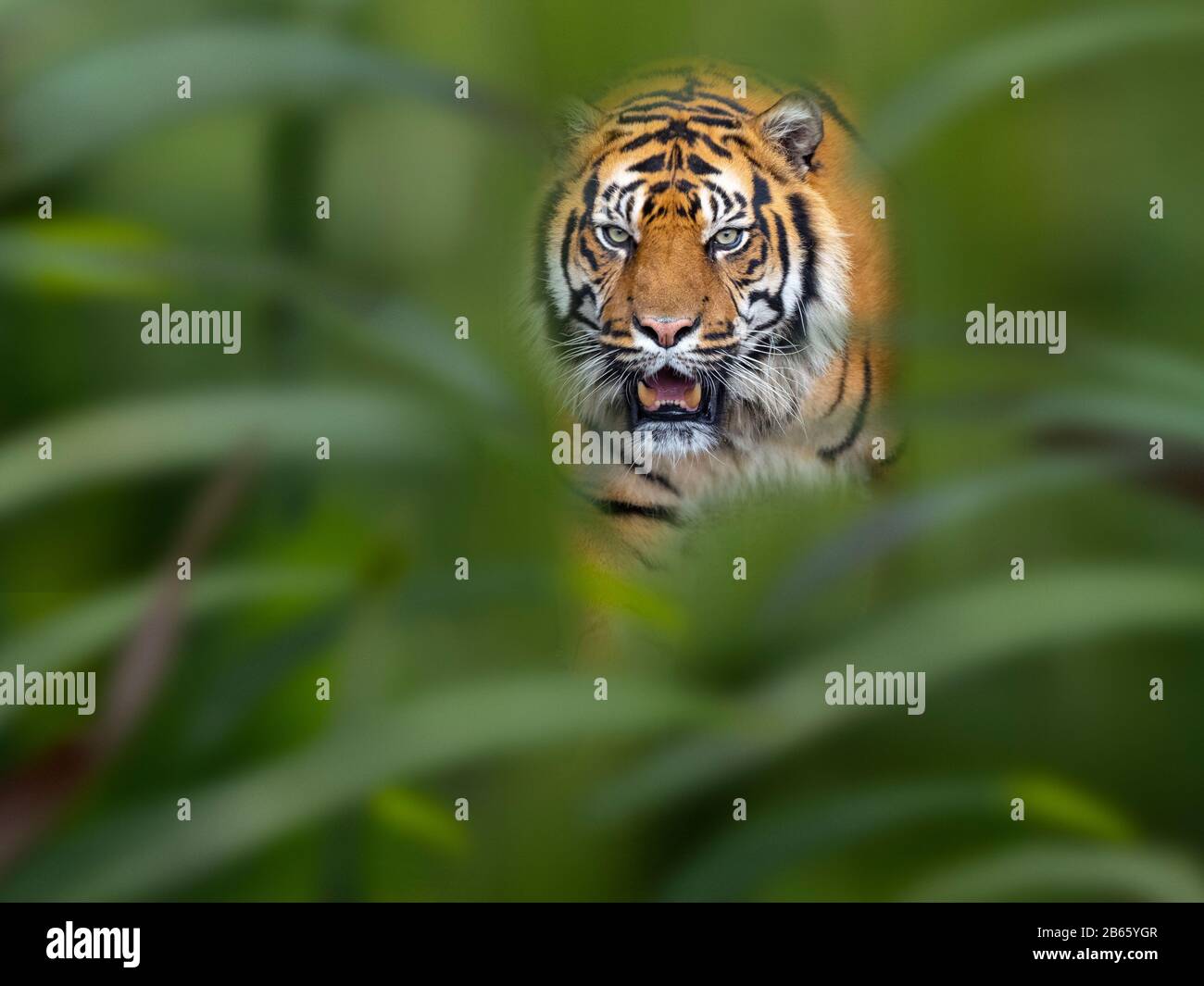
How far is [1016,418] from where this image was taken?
0.61 m

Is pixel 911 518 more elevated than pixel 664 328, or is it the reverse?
pixel 664 328

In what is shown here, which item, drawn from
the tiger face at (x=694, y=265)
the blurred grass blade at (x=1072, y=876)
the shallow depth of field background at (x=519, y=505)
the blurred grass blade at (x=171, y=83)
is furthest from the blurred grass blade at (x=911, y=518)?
the blurred grass blade at (x=171, y=83)

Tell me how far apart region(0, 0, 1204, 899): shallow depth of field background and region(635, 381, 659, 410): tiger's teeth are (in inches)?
3.0

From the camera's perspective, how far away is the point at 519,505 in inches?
27.7

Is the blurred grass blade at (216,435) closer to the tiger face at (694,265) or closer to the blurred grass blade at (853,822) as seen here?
the tiger face at (694,265)

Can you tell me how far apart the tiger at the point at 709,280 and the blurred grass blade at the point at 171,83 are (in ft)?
0.48

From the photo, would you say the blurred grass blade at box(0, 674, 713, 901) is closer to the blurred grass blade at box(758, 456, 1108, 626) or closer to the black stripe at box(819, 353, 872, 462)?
the blurred grass blade at box(758, 456, 1108, 626)

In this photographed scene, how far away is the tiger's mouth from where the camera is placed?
728 mm

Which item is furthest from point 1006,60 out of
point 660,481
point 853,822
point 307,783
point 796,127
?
point 307,783

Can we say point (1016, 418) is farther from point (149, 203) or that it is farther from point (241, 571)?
point (149, 203)

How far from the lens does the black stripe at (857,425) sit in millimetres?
725

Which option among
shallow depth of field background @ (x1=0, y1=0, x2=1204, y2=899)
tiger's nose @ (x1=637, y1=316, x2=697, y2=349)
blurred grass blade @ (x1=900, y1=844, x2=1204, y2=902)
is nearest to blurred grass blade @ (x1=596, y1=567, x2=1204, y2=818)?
shallow depth of field background @ (x1=0, y1=0, x2=1204, y2=899)

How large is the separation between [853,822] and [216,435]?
45cm

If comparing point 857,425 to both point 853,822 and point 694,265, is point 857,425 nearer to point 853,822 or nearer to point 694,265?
point 694,265
